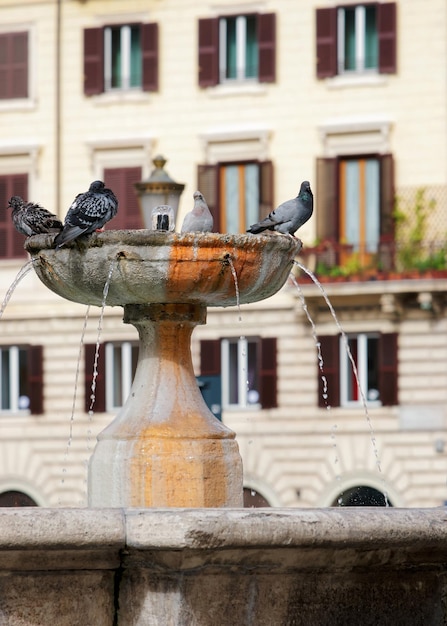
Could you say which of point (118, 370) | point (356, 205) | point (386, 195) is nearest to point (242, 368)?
point (118, 370)

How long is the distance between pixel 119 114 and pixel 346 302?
5.23 m

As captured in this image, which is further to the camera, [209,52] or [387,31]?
[209,52]

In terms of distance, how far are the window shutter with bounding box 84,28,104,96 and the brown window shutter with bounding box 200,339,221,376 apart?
466 centimetres

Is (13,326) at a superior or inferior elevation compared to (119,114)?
inferior

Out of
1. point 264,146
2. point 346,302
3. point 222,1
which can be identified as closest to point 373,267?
point 346,302

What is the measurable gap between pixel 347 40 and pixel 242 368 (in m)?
5.39

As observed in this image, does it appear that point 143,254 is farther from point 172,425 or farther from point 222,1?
point 222,1

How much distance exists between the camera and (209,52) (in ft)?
121

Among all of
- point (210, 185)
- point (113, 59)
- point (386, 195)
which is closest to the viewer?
point (386, 195)

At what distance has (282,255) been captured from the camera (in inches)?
492

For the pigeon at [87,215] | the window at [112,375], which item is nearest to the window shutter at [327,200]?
the window at [112,375]

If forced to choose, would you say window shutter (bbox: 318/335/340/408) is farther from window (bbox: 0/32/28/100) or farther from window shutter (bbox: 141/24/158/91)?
window (bbox: 0/32/28/100)

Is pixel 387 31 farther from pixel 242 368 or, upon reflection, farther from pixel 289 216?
pixel 289 216

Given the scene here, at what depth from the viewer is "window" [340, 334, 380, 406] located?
116 feet
